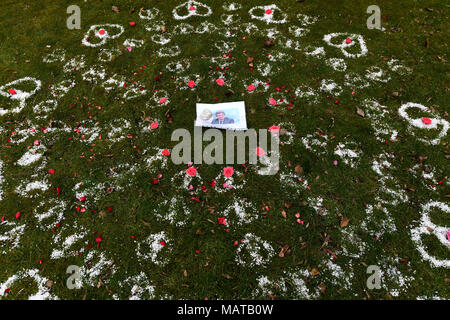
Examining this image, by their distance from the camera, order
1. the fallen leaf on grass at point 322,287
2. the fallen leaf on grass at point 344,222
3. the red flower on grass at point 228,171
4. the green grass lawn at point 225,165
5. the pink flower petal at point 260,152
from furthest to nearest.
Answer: the pink flower petal at point 260,152 → the red flower on grass at point 228,171 → the fallen leaf on grass at point 344,222 → the green grass lawn at point 225,165 → the fallen leaf on grass at point 322,287

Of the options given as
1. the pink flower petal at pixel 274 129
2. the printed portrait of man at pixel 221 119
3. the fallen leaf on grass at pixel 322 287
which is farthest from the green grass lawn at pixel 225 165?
the printed portrait of man at pixel 221 119

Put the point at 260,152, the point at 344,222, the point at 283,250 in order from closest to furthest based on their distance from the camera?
the point at 283,250 → the point at 344,222 → the point at 260,152

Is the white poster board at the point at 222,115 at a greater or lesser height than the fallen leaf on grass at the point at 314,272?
greater

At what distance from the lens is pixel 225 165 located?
4.11 metres

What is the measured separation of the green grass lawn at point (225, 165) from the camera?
329 centimetres

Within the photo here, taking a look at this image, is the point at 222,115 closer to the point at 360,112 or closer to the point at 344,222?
the point at 360,112

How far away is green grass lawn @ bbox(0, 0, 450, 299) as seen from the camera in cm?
329

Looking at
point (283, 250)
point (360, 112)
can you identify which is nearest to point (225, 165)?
point (283, 250)

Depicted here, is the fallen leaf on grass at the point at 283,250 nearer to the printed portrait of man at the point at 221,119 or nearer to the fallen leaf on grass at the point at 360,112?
the printed portrait of man at the point at 221,119

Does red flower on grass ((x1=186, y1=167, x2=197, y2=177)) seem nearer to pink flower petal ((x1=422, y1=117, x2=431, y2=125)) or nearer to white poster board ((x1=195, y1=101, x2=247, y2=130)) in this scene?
white poster board ((x1=195, y1=101, x2=247, y2=130))

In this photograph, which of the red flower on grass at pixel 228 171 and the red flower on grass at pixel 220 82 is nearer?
the red flower on grass at pixel 228 171

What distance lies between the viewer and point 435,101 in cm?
462
